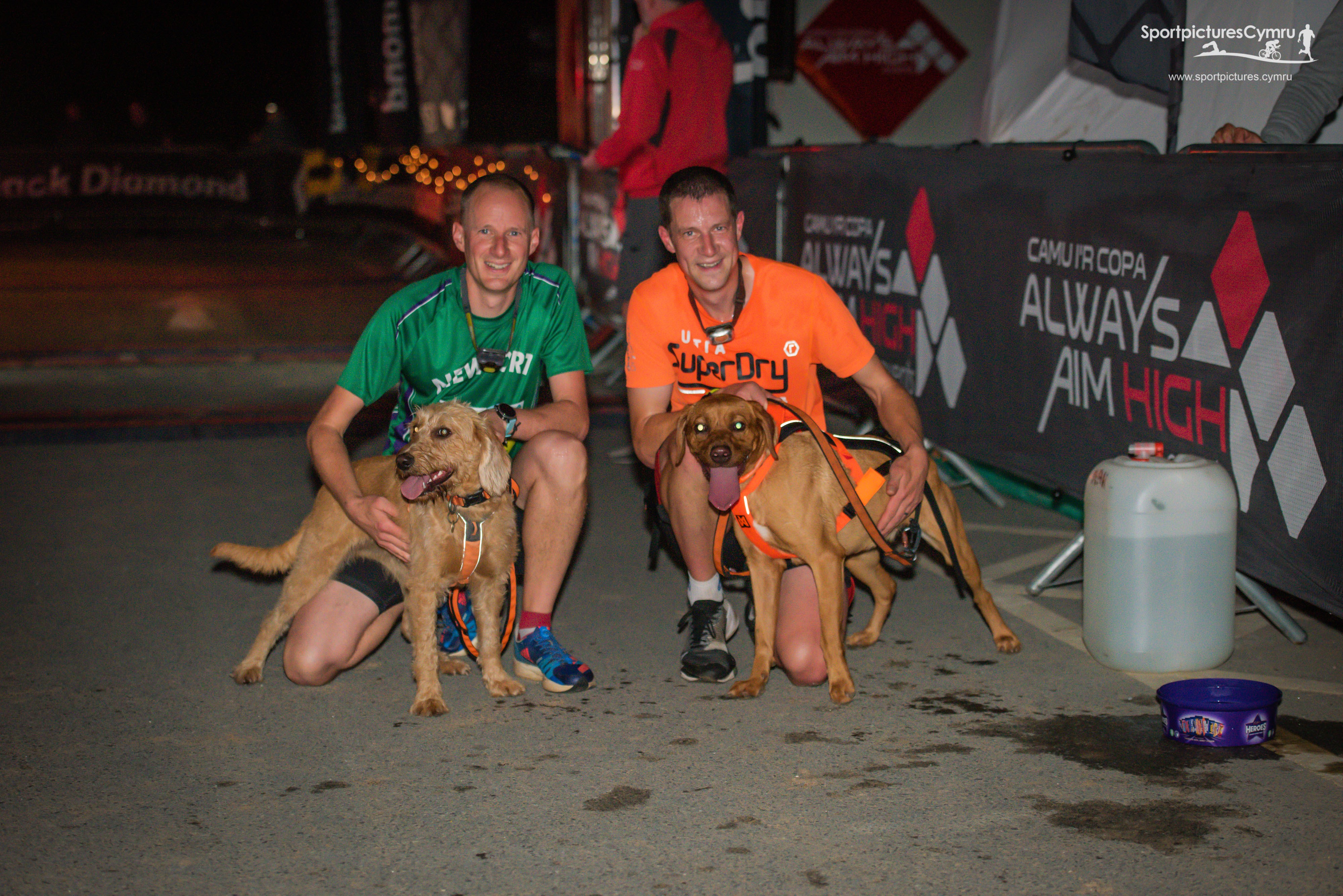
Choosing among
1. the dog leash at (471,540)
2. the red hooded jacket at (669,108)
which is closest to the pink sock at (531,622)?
the dog leash at (471,540)

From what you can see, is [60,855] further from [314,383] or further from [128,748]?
[314,383]

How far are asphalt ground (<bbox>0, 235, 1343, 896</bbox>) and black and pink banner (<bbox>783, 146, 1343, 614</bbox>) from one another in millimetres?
628

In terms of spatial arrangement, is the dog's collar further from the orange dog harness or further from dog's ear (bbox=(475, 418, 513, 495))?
the orange dog harness

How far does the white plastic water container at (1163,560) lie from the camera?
425 centimetres

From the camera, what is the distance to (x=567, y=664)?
4.43 m

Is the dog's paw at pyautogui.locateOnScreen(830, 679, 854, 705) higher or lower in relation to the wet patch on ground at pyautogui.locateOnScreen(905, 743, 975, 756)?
higher

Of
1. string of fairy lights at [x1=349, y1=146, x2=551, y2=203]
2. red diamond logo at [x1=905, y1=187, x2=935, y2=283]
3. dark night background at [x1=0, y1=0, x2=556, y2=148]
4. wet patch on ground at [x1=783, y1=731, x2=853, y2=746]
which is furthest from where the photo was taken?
dark night background at [x1=0, y1=0, x2=556, y2=148]

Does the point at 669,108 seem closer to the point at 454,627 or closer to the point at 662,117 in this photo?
the point at 662,117

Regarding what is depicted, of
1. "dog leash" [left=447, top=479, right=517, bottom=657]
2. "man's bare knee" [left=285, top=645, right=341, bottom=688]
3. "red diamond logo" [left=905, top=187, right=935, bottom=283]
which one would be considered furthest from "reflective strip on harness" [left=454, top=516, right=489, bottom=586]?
"red diamond logo" [left=905, top=187, right=935, bottom=283]

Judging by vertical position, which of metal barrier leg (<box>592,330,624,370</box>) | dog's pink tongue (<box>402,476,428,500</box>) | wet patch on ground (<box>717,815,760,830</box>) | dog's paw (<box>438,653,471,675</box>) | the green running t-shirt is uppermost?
the green running t-shirt

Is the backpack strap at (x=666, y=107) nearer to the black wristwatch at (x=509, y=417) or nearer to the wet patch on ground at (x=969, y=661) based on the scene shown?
the black wristwatch at (x=509, y=417)

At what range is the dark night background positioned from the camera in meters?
42.1

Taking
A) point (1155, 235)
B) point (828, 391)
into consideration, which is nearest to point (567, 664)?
point (1155, 235)

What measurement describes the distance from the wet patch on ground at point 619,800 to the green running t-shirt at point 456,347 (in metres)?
1.59
